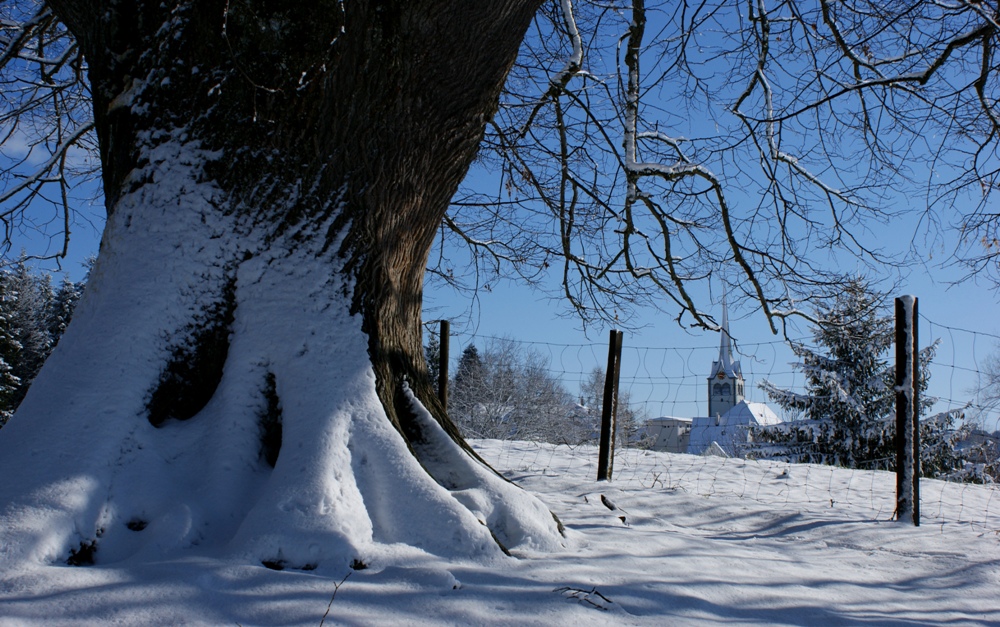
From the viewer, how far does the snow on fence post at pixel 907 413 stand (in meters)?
4.12

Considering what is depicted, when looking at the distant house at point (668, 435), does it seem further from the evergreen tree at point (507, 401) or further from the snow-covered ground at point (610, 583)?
the snow-covered ground at point (610, 583)

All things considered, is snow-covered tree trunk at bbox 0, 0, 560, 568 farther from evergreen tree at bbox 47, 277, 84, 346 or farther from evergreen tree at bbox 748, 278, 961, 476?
evergreen tree at bbox 47, 277, 84, 346

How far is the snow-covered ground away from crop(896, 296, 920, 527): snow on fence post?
0.63ft

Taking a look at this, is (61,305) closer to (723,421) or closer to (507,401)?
(507,401)

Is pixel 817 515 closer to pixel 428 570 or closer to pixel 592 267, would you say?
pixel 592 267

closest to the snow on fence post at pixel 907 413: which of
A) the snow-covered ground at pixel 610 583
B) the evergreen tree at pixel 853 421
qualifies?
the snow-covered ground at pixel 610 583

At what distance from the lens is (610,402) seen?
220 inches

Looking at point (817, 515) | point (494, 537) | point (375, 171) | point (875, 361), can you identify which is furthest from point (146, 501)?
point (875, 361)

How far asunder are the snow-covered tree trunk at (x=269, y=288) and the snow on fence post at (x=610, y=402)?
3.04 meters

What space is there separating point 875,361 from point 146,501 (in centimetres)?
1741

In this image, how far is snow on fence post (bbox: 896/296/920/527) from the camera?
4125 mm

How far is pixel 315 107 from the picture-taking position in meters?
2.50

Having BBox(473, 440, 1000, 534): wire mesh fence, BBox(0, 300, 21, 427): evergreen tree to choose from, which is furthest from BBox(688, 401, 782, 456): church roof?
BBox(0, 300, 21, 427): evergreen tree

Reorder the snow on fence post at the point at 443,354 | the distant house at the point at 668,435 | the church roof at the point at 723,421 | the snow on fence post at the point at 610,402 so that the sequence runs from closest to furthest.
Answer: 1. the snow on fence post at the point at 610,402
2. the snow on fence post at the point at 443,354
3. the church roof at the point at 723,421
4. the distant house at the point at 668,435
